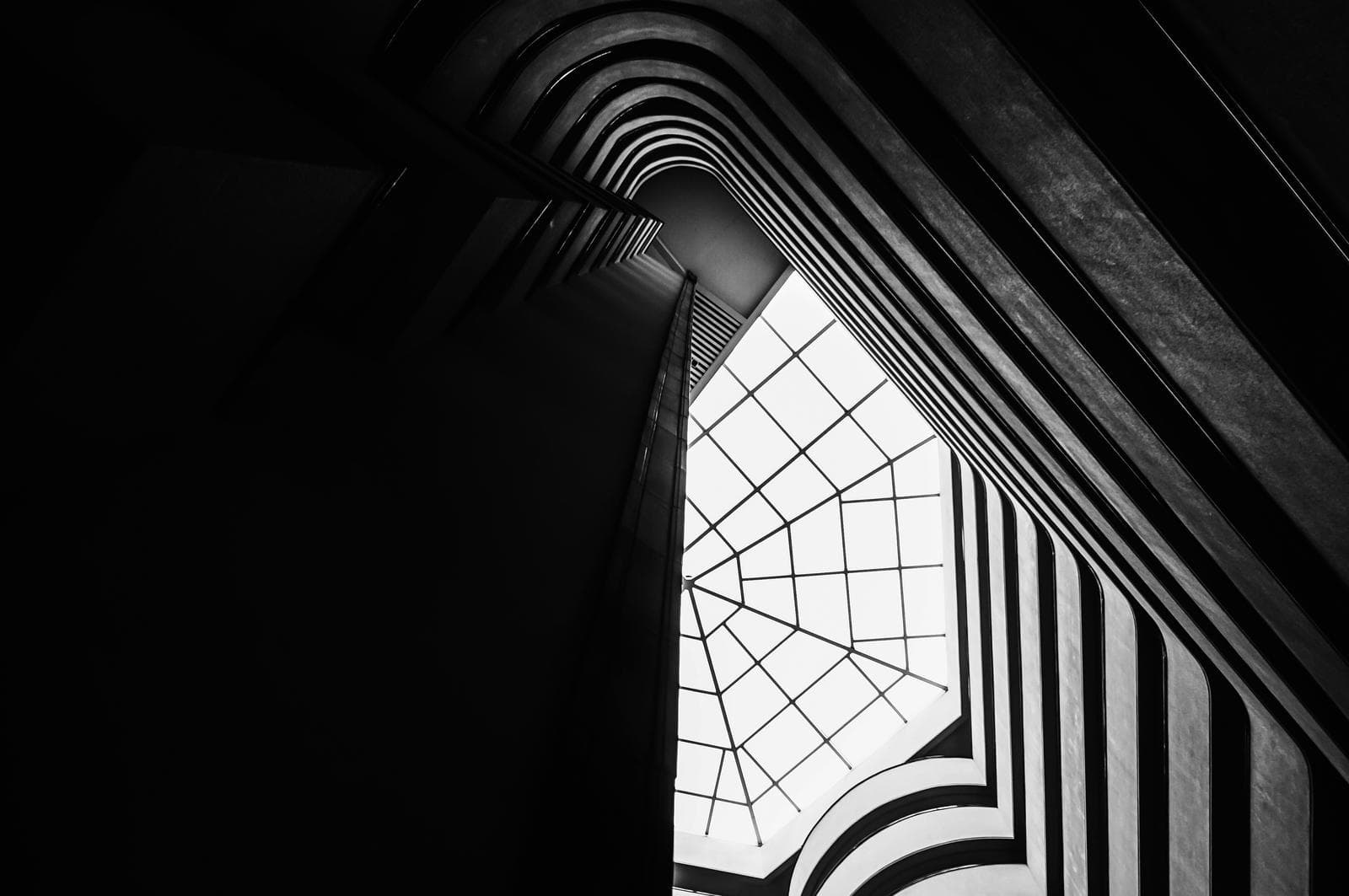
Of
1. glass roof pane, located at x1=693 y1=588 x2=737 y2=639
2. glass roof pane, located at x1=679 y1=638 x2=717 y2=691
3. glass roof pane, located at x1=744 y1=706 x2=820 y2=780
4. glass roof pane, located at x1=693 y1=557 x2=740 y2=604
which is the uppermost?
glass roof pane, located at x1=693 y1=557 x2=740 y2=604

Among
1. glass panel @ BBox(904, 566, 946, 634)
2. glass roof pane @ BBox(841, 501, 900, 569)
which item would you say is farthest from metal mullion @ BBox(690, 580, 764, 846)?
glass panel @ BBox(904, 566, 946, 634)

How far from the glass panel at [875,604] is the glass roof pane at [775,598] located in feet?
5.36

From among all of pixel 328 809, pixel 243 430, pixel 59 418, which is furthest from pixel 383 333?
pixel 328 809

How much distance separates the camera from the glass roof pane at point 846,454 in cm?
2178

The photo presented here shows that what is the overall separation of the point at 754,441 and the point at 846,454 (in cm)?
282

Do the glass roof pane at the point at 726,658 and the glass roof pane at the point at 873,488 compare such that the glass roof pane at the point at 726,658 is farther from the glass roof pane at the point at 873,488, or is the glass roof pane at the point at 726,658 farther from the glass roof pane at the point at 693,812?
the glass roof pane at the point at 873,488

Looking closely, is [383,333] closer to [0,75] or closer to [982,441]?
[0,75]

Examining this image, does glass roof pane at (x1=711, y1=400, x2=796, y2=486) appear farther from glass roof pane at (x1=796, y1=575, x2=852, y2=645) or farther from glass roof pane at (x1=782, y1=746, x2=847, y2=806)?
glass roof pane at (x1=782, y1=746, x2=847, y2=806)

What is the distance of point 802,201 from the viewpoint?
8.91 metres

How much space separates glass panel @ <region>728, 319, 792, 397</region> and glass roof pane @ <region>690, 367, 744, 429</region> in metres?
0.31

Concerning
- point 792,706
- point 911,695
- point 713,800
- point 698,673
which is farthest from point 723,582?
point 713,800

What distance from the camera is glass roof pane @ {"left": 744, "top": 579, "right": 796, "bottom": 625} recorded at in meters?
22.3

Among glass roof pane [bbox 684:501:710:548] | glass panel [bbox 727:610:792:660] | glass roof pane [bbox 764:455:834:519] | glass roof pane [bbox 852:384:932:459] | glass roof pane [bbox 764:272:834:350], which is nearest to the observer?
glass roof pane [bbox 852:384:932:459]

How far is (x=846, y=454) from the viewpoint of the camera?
22.1 meters
